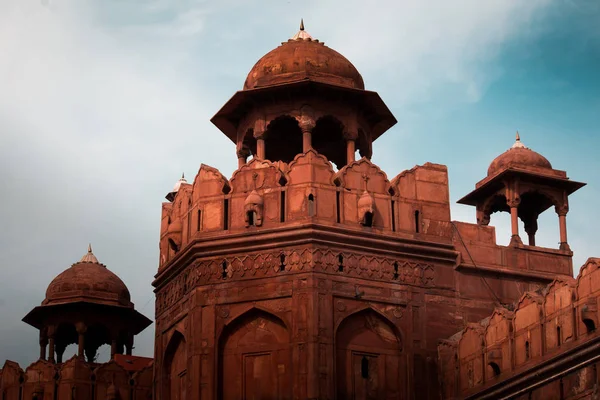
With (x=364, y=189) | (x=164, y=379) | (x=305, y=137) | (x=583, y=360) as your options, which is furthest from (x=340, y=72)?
(x=583, y=360)

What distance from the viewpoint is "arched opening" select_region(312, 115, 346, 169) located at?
82.4 feet

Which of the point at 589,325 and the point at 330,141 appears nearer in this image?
the point at 589,325

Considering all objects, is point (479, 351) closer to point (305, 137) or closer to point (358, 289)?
point (358, 289)

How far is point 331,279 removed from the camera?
68.3ft

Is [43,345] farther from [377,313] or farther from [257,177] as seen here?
[377,313]

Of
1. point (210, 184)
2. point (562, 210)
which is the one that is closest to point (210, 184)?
point (210, 184)

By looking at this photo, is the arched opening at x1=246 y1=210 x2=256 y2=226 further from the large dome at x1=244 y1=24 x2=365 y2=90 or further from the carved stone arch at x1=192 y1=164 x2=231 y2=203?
the large dome at x1=244 y1=24 x2=365 y2=90

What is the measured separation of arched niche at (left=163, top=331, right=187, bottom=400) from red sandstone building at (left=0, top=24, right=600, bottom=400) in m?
0.03

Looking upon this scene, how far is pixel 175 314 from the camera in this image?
73.0 feet

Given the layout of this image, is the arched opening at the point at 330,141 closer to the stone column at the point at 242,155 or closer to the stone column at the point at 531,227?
the stone column at the point at 242,155

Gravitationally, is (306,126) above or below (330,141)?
below

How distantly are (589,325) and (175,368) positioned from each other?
25.5 ft

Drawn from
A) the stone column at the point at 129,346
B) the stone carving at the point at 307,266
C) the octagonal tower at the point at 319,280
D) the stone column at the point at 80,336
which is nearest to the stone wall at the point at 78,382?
the stone column at the point at 80,336

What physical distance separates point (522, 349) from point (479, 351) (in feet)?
4.15
